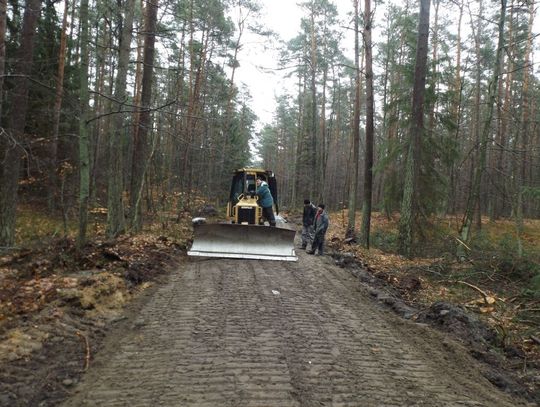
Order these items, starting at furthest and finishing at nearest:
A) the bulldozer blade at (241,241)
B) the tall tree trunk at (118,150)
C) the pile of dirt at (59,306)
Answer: the tall tree trunk at (118,150)
the bulldozer blade at (241,241)
the pile of dirt at (59,306)

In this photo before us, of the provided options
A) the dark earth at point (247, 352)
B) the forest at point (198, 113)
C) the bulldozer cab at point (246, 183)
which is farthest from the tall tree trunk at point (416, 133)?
the dark earth at point (247, 352)

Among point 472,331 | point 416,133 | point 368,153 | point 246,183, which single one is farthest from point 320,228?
point 472,331

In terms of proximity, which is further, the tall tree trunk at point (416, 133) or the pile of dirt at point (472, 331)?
the tall tree trunk at point (416, 133)

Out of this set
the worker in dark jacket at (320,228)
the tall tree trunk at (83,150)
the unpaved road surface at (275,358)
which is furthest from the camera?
the worker in dark jacket at (320,228)

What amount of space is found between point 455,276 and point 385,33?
2244 cm

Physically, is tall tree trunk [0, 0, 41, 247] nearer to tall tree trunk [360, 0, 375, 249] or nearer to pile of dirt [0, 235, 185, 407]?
pile of dirt [0, 235, 185, 407]

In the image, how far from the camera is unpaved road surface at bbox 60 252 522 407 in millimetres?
3666

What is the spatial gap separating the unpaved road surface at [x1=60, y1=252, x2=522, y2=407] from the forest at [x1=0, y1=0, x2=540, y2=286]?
3.02 meters

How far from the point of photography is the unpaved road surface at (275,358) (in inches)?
144

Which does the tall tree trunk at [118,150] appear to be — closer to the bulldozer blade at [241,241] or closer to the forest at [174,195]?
the forest at [174,195]

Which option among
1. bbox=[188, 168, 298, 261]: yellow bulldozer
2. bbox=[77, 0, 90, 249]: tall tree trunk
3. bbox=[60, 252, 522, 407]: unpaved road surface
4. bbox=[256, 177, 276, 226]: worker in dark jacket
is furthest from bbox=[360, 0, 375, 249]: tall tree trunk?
bbox=[77, 0, 90, 249]: tall tree trunk

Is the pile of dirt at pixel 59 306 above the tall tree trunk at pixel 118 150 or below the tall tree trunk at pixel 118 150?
below

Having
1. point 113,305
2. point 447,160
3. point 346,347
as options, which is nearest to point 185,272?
point 113,305

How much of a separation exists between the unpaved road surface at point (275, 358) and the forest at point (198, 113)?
9.91 feet
